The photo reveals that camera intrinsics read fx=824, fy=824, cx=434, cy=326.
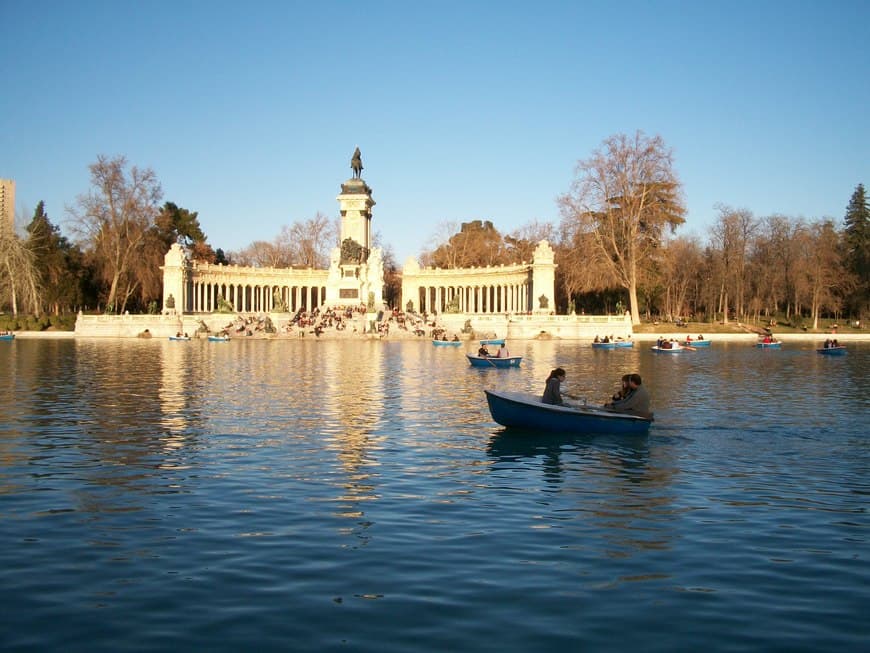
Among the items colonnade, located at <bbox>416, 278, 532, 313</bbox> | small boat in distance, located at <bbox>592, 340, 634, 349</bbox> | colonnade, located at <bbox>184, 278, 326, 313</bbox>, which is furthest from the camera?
colonnade, located at <bbox>184, 278, 326, 313</bbox>

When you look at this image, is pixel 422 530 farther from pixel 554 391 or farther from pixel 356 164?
pixel 356 164

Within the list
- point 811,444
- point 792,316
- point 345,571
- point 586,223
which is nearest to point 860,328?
point 792,316

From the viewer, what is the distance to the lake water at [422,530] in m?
8.23

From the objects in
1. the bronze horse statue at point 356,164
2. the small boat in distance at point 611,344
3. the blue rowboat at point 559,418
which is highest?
the bronze horse statue at point 356,164

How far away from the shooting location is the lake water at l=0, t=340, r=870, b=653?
8227 mm

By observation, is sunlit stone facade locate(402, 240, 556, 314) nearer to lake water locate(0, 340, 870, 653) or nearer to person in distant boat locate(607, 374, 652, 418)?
lake water locate(0, 340, 870, 653)

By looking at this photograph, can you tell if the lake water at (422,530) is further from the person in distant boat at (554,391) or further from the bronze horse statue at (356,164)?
the bronze horse statue at (356,164)

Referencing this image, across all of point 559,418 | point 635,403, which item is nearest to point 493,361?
point 559,418

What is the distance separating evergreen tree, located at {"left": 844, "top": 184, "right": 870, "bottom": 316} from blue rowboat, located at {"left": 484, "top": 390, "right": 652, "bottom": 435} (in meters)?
82.2

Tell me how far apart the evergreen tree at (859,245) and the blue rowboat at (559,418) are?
82.2 meters

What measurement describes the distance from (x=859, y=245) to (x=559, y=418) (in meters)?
89.7

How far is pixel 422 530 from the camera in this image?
11.6 meters

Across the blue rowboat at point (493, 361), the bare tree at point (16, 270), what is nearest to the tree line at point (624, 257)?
the bare tree at point (16, 270)

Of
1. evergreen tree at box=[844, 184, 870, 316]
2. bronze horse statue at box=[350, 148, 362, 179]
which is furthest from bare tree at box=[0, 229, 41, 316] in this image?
evergreen tree at box=[844, 184, 870, 316]
